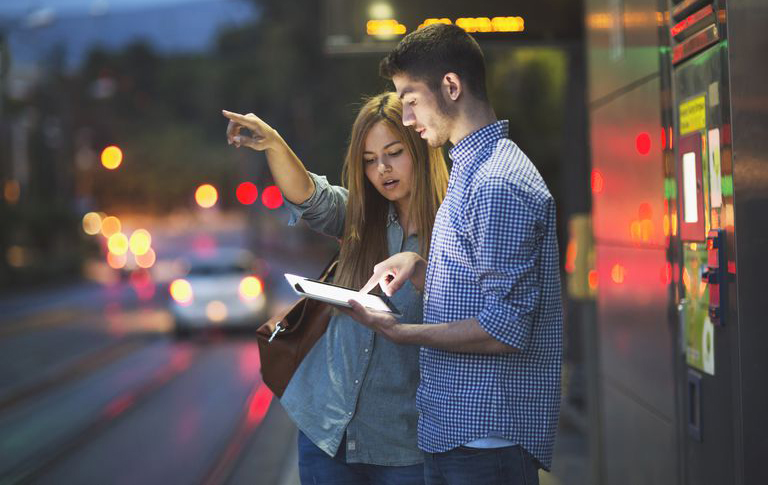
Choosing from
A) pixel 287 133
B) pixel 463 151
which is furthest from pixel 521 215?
pixel 287 133

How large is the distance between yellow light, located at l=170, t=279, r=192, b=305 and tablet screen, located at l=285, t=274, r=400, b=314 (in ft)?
A: 51.2

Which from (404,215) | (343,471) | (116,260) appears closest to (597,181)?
(404,215)

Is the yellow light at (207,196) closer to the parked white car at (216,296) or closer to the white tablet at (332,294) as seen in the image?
the parked white car at (216,296)

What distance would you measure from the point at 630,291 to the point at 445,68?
3.00 m

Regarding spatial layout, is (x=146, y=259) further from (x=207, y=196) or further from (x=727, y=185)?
(x=727, y=185)

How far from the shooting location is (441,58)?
→ 2.62 meters

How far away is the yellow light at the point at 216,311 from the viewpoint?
18078 mm

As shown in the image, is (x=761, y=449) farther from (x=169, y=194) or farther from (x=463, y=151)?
(x=169, y=194)

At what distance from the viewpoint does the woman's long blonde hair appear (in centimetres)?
320

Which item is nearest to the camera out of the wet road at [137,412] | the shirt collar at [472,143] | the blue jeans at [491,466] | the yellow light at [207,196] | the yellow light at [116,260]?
the blue jeans at [491,466]

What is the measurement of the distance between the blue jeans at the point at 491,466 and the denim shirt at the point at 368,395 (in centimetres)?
59

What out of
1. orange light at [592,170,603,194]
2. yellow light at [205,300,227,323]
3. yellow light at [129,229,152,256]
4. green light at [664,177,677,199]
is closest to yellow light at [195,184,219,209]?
yellow light at [129,229,152,256]

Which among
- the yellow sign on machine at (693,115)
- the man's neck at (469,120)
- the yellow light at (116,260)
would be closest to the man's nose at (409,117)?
the man's neck at (469,120)

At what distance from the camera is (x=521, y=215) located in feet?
7.98
